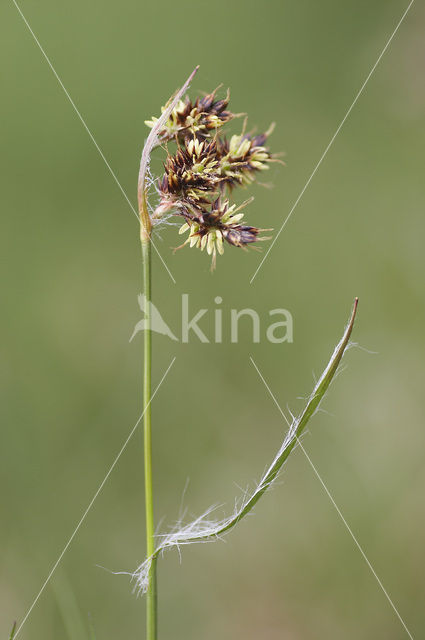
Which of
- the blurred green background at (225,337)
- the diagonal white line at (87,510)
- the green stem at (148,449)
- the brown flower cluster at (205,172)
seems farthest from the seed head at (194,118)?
the blurred green background at (225,337)

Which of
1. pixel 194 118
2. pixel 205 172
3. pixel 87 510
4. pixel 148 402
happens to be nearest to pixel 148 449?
pixel 148 402

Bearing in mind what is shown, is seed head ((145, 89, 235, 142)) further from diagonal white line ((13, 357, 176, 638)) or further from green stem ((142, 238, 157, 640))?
diagonal white line ((13, 357, 176, 638))

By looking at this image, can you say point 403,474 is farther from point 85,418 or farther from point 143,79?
point 143,79

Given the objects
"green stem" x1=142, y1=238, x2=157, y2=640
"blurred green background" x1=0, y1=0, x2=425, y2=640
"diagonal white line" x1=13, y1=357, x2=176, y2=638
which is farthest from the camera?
"blurred green background" x1=0, y1=0, x2=425, y2=640

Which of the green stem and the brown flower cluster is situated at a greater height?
the brown flower cluster

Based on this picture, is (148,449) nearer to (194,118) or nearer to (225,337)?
(194,118)

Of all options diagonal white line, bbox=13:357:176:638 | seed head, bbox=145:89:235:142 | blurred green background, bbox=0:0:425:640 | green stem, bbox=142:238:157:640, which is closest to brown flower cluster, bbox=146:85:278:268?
seed head, bbox=145:89:235:142

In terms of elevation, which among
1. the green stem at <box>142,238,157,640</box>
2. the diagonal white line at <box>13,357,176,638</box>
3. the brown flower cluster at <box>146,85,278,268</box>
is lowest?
the diagonal white line at <box>13,357,176,638</box>
